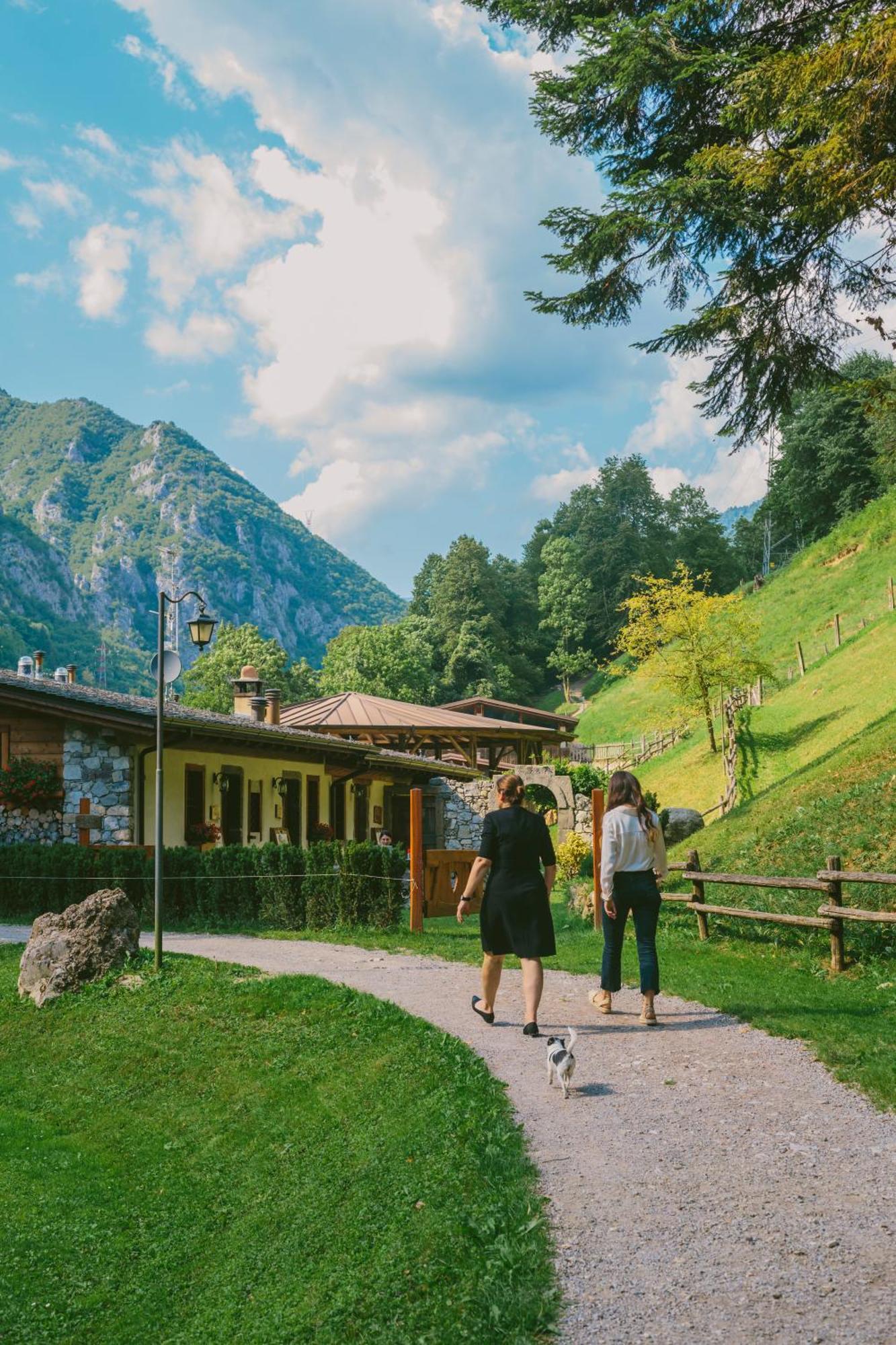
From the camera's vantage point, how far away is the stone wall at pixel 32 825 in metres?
18.8

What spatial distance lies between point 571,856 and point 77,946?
1529 centimetres

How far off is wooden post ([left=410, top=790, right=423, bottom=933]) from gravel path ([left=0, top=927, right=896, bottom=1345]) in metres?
6.21

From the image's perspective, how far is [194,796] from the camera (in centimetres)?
2108

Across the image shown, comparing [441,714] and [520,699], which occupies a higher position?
[520,699]

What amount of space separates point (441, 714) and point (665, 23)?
1103 inches

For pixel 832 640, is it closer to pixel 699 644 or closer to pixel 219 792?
pixel 699 644

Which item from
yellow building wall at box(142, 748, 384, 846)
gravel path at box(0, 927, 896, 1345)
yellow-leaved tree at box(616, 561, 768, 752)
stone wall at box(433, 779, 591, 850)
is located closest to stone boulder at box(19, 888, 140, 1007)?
gravel path at box(0, 927, 896, 1345)

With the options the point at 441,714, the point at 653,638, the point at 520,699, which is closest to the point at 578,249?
the point at 441,714

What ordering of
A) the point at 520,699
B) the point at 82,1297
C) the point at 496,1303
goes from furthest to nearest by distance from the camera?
the point at 520,699 < the point at 82,1297 < the point at 496,1303

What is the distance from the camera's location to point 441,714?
39719 mm

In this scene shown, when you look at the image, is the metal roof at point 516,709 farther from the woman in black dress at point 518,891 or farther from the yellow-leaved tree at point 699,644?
the woman in black dress at point 518,891

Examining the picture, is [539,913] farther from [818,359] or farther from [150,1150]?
[818,359]

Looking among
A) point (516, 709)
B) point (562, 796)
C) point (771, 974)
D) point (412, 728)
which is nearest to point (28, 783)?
point (771, 974)

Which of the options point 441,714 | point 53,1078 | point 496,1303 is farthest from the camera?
point 441,714
